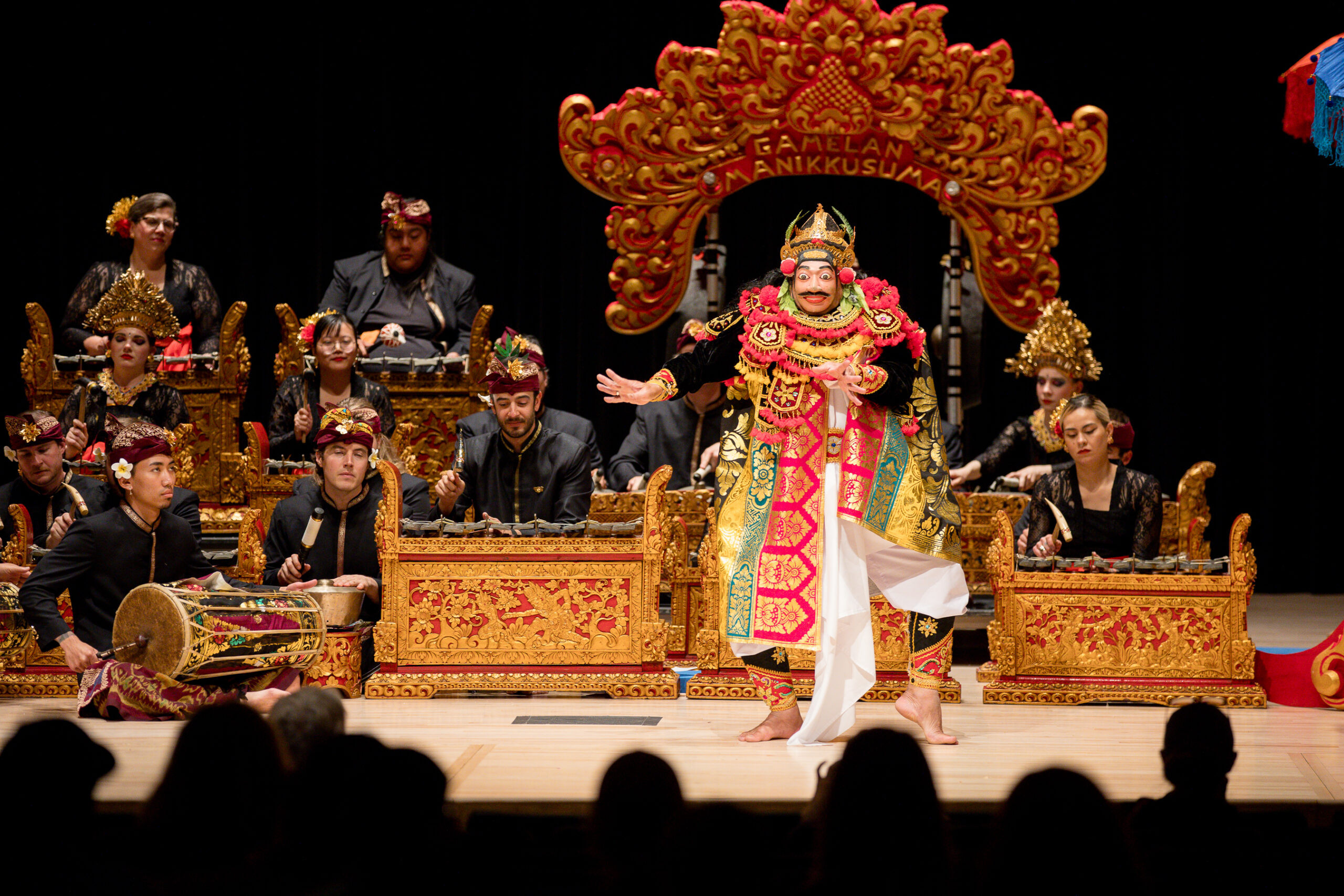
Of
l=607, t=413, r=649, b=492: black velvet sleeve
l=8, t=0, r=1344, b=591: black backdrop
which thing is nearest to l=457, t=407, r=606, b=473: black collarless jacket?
l=607, t=413, r=649, b=492: black velvet sleeve

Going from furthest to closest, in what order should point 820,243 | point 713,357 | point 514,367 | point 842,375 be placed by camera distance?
point 514,367 < point 713,357 < point 820,243 < point 842,375

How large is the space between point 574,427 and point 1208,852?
4.23m

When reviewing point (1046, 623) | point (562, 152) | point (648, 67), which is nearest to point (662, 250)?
point (562, 152)

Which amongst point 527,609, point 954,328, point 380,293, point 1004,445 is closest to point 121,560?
point 527,609

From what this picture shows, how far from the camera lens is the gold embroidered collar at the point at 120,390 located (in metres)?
6.29

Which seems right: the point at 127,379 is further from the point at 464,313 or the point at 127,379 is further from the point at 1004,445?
the point at 1004,445

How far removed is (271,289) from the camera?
27.0 ft

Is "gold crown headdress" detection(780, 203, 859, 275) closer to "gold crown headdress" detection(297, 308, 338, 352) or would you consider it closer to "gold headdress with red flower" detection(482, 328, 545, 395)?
"gold headdress with red flower" detection(482, 328, 545, 395)

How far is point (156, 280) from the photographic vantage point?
22.6 ft

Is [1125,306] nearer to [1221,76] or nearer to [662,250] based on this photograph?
[1221,76]

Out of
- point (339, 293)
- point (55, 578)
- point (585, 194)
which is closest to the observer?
point (55, 578)

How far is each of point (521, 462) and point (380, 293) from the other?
1.94 metres

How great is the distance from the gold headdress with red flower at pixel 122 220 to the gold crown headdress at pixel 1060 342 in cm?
452

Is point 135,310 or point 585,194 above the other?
point 585,194
